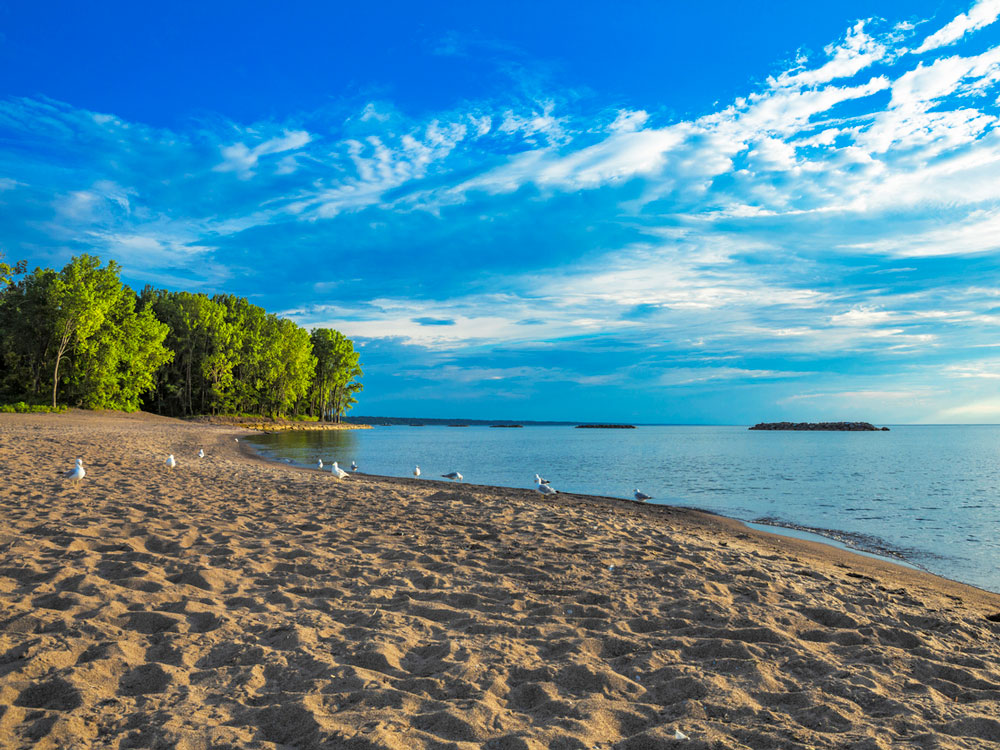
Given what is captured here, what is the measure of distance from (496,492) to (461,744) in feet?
45.9

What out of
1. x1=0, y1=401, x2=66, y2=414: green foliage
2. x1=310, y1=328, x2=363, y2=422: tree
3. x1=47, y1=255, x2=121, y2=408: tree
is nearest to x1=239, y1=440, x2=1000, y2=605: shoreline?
x1=0, y1=401, x2=66, y2=414: green foliage

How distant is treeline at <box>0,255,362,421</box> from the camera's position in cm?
4403

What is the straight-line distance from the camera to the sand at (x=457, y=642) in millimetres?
3297

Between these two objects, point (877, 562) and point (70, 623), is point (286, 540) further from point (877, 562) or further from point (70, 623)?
point (877, 562)

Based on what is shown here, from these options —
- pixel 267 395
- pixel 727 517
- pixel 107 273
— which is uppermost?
pixel 107 273

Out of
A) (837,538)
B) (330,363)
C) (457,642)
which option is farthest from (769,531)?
(330,363)

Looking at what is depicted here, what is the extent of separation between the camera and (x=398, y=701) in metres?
3.54

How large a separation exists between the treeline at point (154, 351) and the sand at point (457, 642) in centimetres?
3338

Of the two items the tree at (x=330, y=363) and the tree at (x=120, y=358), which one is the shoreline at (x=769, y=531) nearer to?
the tree at (x=120, y=358)

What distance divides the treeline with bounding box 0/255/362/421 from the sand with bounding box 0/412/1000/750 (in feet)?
110

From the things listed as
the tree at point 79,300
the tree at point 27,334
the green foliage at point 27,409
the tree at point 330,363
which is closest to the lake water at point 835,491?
the green foliage at point 27,409

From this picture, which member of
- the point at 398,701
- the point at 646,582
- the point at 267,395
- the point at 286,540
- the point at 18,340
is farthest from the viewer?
the point at 267,395

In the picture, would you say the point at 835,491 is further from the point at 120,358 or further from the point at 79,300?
the point at 120,358

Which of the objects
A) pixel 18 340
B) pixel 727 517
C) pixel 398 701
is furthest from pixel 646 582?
pixel 18 340
